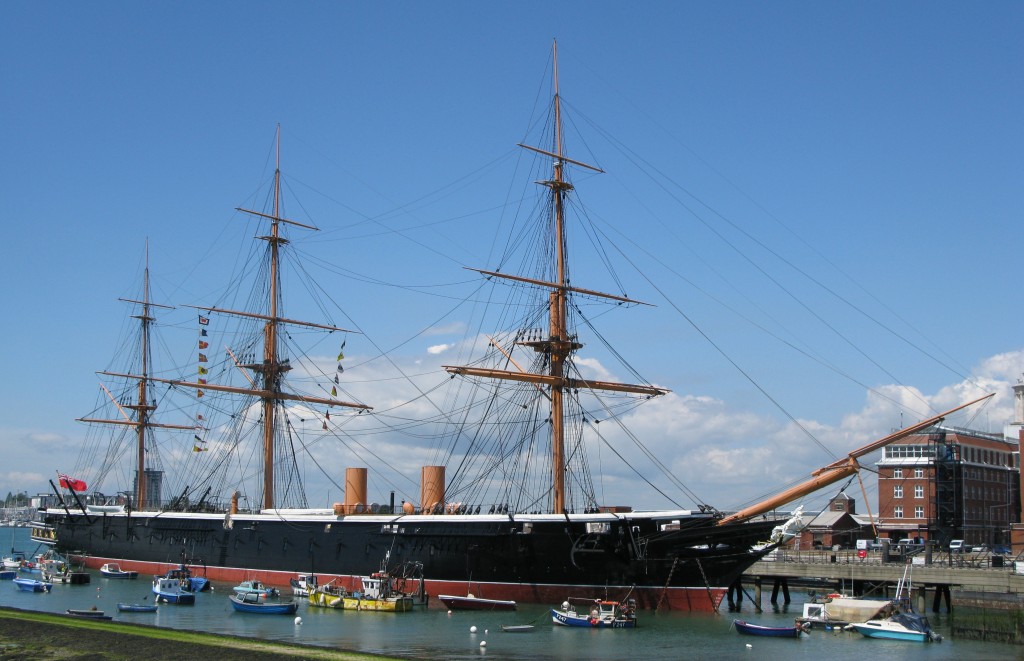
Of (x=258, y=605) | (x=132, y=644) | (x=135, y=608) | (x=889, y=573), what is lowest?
(x=135, y=608)

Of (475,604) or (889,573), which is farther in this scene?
(889,573)

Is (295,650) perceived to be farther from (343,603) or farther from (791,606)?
(791,606)

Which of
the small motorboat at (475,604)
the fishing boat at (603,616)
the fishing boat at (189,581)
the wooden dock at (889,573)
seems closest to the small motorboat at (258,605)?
the small motorboat at (475,604)

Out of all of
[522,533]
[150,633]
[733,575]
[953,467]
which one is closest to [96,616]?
[150,633]

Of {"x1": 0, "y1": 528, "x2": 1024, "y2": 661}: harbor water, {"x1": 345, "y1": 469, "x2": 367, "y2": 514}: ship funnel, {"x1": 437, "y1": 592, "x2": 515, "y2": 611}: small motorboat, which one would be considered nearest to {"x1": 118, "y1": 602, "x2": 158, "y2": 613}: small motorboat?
{"x1": 0, "y1": 528, "x2": 1024, "y2": 661}: harbor water

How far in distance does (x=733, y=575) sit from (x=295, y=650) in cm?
2321

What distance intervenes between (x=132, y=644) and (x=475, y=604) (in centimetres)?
1932

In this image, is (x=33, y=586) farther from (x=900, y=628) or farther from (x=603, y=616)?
(x=900, y=628)

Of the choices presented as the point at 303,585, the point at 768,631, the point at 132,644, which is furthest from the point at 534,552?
the point at 132,644

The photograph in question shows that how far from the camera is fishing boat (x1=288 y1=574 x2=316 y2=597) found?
51.8m

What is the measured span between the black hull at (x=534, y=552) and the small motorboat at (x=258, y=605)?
7268 millimetres

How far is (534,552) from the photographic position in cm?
4834

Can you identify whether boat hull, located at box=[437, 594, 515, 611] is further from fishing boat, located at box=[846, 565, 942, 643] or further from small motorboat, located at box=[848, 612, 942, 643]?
small motorboat, located at box=[848, 612, 942, 643]

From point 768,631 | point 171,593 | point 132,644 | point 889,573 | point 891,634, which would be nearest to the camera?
point 132,644
